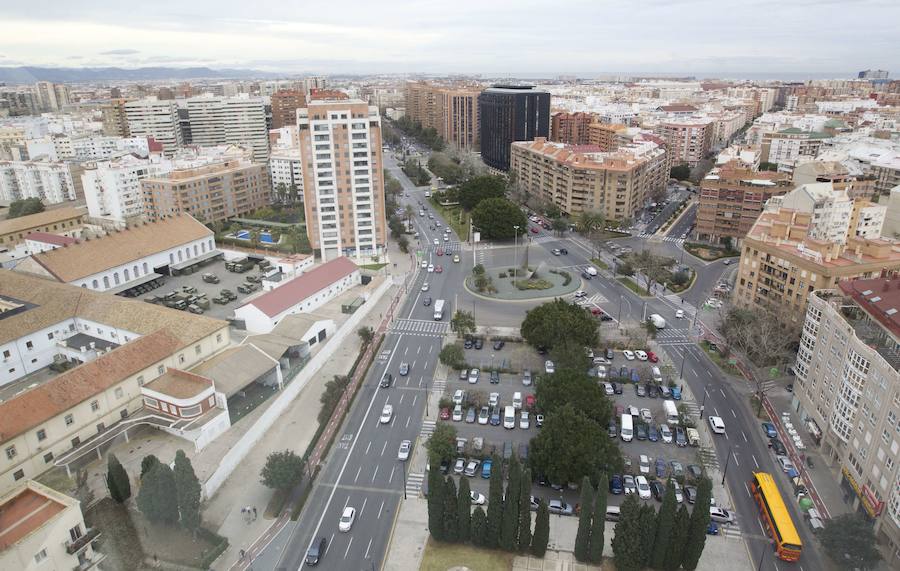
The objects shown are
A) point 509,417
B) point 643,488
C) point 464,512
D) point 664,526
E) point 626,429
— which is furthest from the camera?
point 509,417

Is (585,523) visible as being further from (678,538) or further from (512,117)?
(512,117)

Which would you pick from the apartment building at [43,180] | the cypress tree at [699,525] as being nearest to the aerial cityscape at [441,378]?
the cypress tree at [699,525]

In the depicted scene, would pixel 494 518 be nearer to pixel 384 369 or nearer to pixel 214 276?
pixel 384 369

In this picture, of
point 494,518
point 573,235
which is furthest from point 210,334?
point 573,235

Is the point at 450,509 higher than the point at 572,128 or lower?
lower

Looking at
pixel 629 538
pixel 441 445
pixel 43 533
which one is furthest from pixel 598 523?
pixel 43 533
